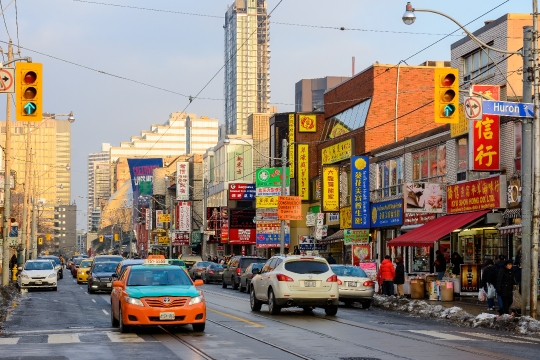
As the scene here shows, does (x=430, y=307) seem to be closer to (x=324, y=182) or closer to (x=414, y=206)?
(x=414, y=206)

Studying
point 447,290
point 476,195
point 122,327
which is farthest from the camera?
point 476,195

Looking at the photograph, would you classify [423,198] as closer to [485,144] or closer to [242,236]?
[485,144]

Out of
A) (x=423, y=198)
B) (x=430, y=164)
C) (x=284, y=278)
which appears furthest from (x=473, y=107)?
(x=430, y=164)

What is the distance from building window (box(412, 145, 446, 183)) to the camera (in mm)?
39750

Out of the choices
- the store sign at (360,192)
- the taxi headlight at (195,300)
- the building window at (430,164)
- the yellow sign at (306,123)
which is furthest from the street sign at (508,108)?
the yellow sign at (306,123)

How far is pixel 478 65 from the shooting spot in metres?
38.5

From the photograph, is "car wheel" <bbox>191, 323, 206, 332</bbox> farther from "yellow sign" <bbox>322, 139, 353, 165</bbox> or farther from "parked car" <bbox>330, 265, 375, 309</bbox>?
"yellow sign" <bbox>322, 139, 353, 165</bbox>

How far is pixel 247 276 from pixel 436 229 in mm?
9668

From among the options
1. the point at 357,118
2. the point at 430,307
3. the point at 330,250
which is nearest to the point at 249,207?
the point at 330,250

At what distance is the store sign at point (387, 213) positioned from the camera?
44.2m

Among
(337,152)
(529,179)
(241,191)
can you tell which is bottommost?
(529,179)

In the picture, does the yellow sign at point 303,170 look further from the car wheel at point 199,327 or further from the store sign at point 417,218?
the car wheel at point 199,327

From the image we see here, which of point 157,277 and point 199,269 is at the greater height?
point 157,277

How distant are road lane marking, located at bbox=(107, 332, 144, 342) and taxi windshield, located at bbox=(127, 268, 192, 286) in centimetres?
124
